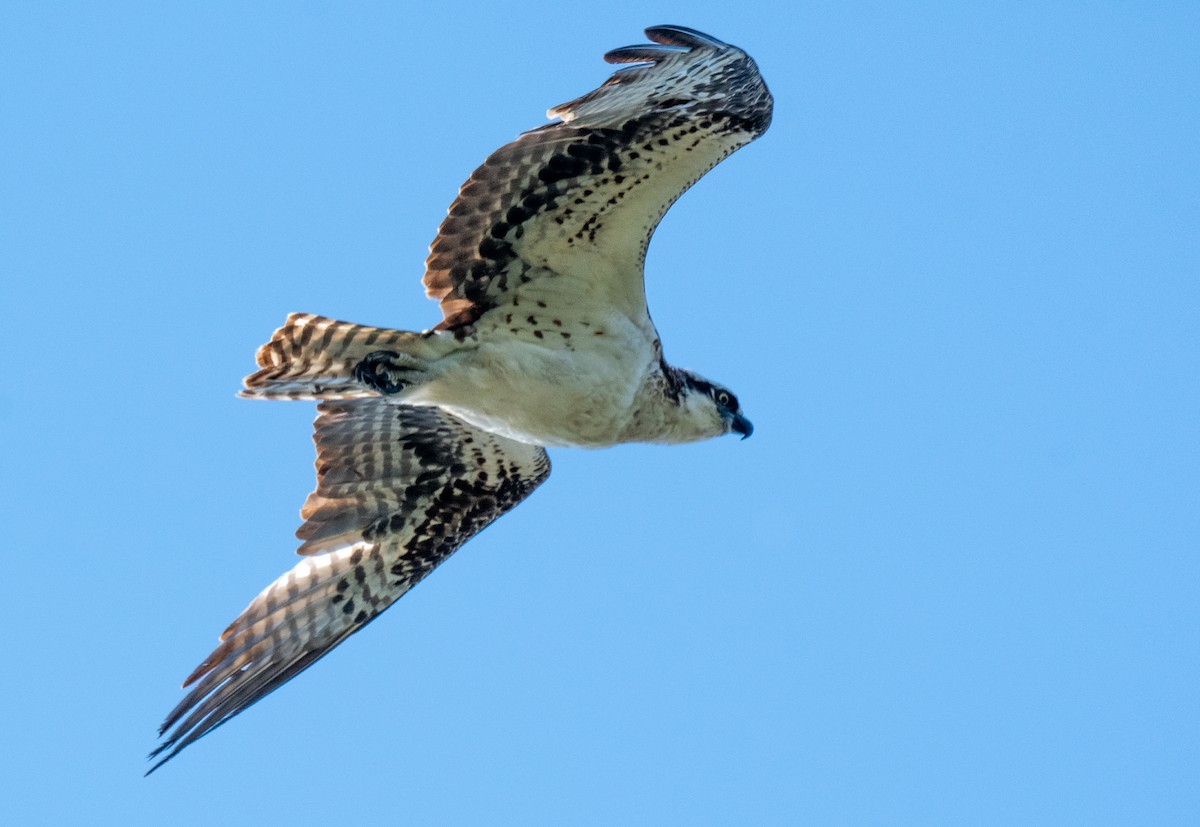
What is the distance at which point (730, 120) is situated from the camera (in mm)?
9078

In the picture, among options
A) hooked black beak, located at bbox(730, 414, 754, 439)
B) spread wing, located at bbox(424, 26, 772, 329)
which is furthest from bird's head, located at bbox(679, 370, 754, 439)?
spread wing, located at bbox(424, 26, 772, 329)

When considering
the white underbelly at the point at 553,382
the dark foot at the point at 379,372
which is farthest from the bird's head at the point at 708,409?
the dark foot at the point at 379,372

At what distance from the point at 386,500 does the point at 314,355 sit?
1.99 metres

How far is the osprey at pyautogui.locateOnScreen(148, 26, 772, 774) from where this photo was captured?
9.08 metres

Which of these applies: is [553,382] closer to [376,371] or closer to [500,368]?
[500,368]

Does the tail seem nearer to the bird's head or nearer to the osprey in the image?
the osprey

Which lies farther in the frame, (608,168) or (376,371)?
(376,371)

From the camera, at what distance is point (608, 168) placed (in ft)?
30.1

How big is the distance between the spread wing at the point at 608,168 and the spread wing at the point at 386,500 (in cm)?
181

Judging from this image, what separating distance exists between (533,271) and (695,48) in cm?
158

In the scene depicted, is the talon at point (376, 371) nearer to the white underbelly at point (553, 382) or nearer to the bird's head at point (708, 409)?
the white underbelly at point (553, 382)

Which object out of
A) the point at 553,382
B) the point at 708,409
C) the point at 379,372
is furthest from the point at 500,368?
the point at 708,409

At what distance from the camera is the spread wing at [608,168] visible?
9000mm

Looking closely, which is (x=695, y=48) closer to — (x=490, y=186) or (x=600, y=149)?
(x=600, y=149)
